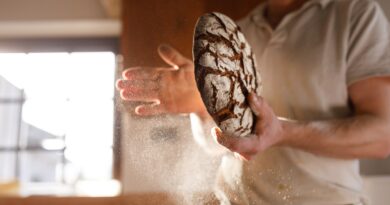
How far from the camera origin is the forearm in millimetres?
288

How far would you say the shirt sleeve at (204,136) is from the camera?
257mm

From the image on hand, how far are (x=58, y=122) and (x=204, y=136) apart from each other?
3.5 inches

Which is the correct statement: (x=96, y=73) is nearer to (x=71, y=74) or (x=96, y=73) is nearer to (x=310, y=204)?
(x=71, y=74)

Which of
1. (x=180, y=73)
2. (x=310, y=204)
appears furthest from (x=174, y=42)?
(x=310, y=204)

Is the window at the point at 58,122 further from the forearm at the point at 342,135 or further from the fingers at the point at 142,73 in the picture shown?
the forearm at the point at 342,135

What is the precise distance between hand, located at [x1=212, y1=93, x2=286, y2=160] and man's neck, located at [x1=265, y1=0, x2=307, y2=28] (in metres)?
0.10

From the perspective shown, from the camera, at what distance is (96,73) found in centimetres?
25

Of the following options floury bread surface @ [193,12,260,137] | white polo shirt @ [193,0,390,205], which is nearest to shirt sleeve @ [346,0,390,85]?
white polo shirt @ [193,0,390,205]

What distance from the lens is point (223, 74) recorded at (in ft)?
0.69

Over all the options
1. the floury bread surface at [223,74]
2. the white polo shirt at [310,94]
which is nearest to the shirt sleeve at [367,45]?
the white polo shirt at [310,94]

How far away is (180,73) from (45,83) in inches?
3.2

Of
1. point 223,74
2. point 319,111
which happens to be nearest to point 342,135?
point 319,111

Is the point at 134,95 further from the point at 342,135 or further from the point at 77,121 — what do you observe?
the point at 342,135

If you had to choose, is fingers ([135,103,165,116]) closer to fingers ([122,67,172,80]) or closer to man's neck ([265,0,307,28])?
fingers ([122,67,172,80])
